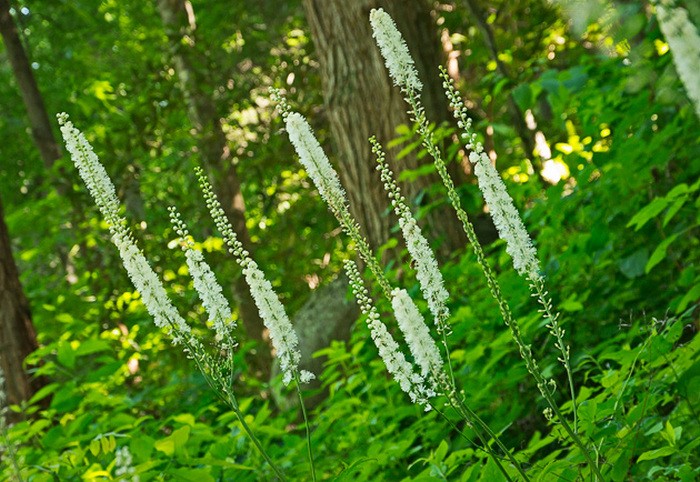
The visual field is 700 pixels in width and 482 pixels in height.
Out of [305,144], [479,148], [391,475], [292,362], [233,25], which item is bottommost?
[391,475]

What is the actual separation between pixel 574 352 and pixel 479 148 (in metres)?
2.54

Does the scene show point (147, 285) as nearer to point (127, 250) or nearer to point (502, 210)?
point (127, 250)

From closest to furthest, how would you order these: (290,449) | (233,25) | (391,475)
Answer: (391,475), (290,449), (233,25)

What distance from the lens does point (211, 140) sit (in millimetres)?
10297

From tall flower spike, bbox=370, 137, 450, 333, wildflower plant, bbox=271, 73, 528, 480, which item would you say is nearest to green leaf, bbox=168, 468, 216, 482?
wildflower plant, bbox=271, 73, 528, 480

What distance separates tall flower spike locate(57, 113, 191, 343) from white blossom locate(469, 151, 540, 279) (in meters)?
1.05

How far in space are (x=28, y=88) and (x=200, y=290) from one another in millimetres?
9230

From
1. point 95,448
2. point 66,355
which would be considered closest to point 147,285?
point 95,448

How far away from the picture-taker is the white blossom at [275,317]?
2.81m

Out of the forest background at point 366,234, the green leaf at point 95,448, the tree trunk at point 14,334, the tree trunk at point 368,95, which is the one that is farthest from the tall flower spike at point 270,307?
the tree trunk at point 14,334

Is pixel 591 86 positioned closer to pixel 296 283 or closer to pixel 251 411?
pixel 251 411

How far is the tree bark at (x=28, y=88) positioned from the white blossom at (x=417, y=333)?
31.9ft

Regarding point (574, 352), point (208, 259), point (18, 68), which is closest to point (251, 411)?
point (208, 259)

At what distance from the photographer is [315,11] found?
675cm
